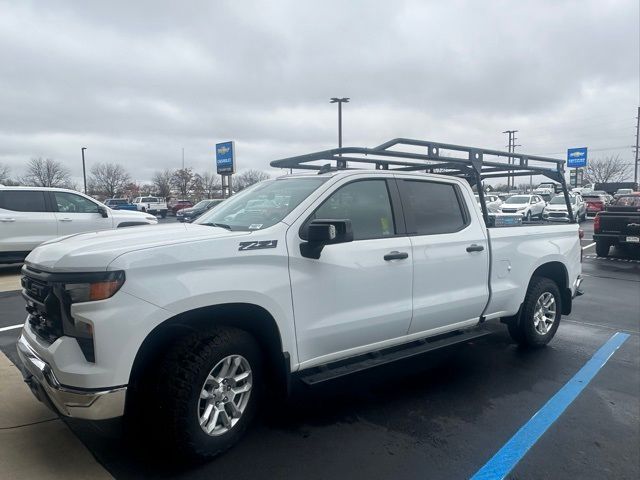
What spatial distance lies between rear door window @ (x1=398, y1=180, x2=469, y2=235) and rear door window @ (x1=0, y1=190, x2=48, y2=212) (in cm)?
863

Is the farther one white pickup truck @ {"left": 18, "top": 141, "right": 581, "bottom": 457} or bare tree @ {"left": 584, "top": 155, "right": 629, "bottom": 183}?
bare tree @ {"left": 584, "top": 155, "right": 629, "bottom": 183}

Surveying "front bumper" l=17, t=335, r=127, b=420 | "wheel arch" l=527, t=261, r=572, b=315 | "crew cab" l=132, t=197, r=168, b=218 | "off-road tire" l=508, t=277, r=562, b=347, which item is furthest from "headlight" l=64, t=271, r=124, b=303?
"crew cab" l=132, t=197, r=168, b=218

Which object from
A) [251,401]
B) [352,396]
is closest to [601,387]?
[352,396]

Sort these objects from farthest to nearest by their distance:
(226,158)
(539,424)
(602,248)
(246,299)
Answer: (226,158) → (602,248) → (539,424) → (246,299)

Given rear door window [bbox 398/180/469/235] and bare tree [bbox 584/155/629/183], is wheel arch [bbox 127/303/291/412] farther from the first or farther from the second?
bare tree [bbox 584/155/629/183]

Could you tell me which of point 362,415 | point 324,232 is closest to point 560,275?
point 362,415

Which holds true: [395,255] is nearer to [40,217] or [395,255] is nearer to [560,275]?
[560,275]

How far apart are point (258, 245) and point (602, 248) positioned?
13288mm

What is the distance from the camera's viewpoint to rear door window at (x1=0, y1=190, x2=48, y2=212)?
9.62 metres

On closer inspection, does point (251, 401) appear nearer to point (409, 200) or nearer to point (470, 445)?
point (470, 445)

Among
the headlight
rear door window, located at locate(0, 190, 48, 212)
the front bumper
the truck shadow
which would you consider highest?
rear door window, located at locate(0, 190, 48, 212)

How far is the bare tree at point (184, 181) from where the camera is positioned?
73000 millimetres

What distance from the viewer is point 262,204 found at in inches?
152

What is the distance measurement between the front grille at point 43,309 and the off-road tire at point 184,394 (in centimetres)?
63
